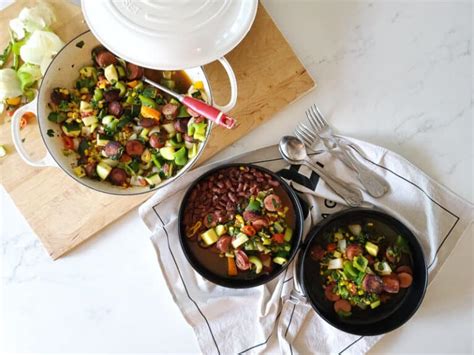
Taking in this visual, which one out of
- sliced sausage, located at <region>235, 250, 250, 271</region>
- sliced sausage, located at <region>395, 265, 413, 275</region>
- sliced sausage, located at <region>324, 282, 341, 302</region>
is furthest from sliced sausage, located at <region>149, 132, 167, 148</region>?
sliced sausage, located at <region>395, 265, 413, 275</region>

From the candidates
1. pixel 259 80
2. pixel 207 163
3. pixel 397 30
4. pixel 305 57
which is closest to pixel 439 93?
pixel 397 30

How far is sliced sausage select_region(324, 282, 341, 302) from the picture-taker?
1.21 metres

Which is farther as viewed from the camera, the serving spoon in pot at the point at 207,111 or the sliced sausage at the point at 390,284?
the sliced sausage at the point at 390,284

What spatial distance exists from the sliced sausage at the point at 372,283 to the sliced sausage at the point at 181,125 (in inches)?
22.2

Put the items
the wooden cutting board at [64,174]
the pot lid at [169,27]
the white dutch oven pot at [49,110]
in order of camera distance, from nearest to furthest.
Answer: the pot lid at [169,27] → the white dutch oven pot at [49,110] → the wooden cutting board at [64,174]

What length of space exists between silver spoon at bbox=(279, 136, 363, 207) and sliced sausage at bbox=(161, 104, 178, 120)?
274 millimetres

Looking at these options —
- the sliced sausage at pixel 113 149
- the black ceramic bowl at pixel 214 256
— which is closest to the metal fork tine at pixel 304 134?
the black ceramic bowl at pixel 214 256

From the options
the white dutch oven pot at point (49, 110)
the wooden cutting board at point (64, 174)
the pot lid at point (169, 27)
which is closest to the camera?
the pot lid at point (169, 27)

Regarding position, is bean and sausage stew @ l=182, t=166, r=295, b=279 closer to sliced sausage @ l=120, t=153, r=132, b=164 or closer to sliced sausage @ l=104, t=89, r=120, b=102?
sliced sausage @ l=120, t=153, r=132, b=164

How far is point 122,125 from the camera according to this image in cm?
119

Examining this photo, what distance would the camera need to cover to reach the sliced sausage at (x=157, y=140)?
1.18 metres

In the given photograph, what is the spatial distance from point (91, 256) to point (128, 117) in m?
0.37

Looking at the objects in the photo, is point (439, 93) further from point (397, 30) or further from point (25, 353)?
point (25, 353)

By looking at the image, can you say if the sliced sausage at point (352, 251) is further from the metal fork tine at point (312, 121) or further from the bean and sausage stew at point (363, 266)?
the metal fork tine at point (312, 121)
